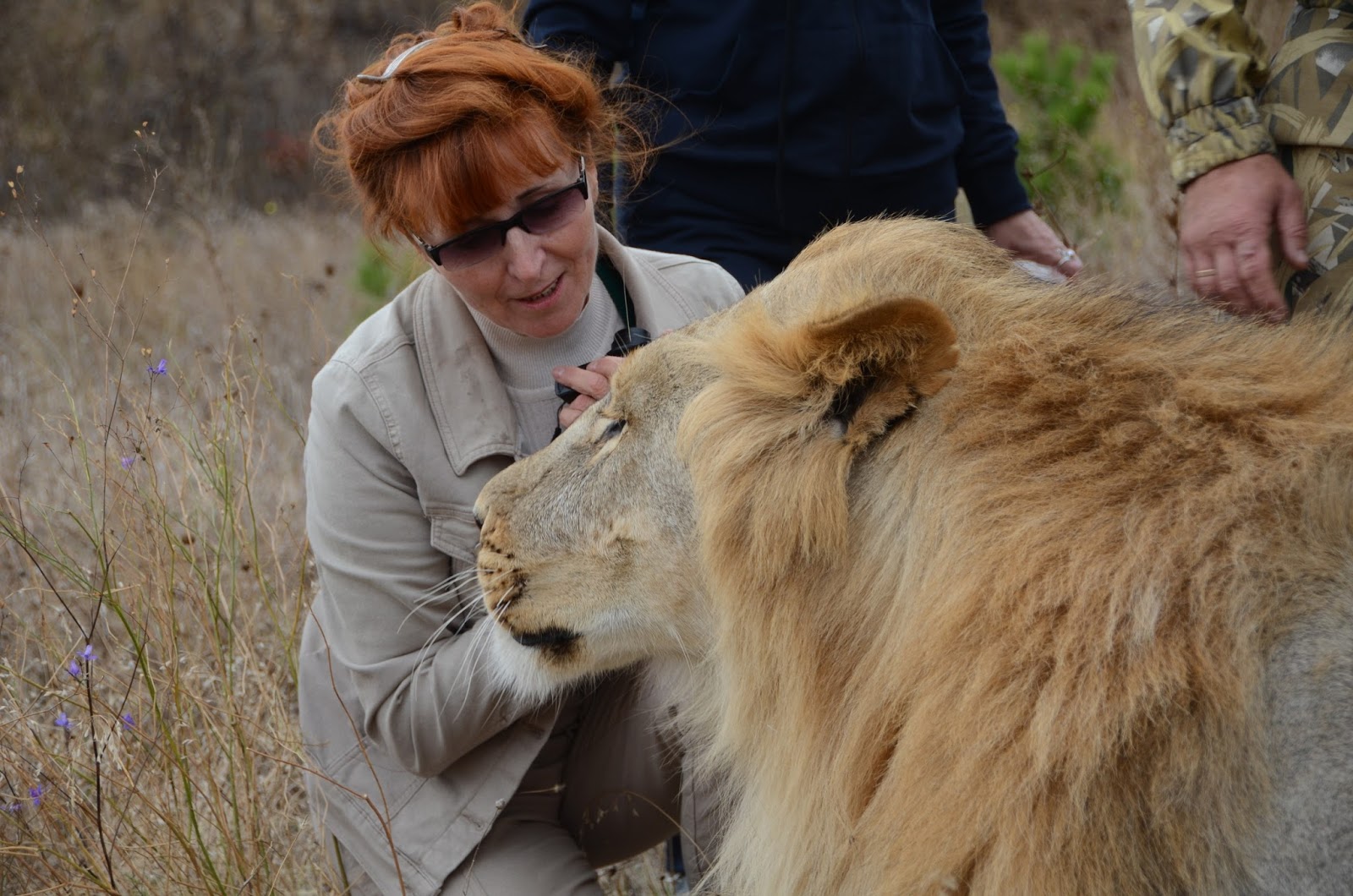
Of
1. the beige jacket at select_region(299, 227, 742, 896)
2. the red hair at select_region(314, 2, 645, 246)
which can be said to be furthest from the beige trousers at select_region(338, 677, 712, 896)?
the red hair at select_region(314, 2, 645, 246)

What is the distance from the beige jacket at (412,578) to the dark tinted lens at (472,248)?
0.67ft

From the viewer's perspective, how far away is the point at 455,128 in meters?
2.86

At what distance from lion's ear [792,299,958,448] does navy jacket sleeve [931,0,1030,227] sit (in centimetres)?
225

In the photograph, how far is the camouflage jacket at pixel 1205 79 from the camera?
2697 mm

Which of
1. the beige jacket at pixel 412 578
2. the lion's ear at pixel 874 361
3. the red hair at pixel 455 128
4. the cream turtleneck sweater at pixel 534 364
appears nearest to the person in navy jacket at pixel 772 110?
the red hair at pixel 455 128

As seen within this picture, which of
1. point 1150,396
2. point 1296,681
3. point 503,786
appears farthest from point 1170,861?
point 503,786

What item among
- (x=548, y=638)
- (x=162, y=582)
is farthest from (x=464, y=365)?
(x=162, y=582)

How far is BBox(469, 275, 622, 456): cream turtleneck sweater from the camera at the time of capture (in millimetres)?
3094

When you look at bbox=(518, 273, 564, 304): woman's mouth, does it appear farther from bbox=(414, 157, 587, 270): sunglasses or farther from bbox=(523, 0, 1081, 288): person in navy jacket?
bbox=(523, 0, 1081, 288): person in navy jacket

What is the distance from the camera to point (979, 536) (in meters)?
1.86

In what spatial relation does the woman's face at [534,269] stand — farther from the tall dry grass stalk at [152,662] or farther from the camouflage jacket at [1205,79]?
the camouflage jacket at [1205,79]

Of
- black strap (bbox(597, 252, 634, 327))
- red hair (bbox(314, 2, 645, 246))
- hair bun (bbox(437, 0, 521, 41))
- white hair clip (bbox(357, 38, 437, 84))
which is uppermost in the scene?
hair bun (bbox(437, 0, 521, 41))

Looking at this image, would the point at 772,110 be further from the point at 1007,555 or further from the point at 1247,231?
the point at 1007,555

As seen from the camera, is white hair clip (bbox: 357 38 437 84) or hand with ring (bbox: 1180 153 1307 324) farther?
white hair clip (bbox: 357 38 437 84)
